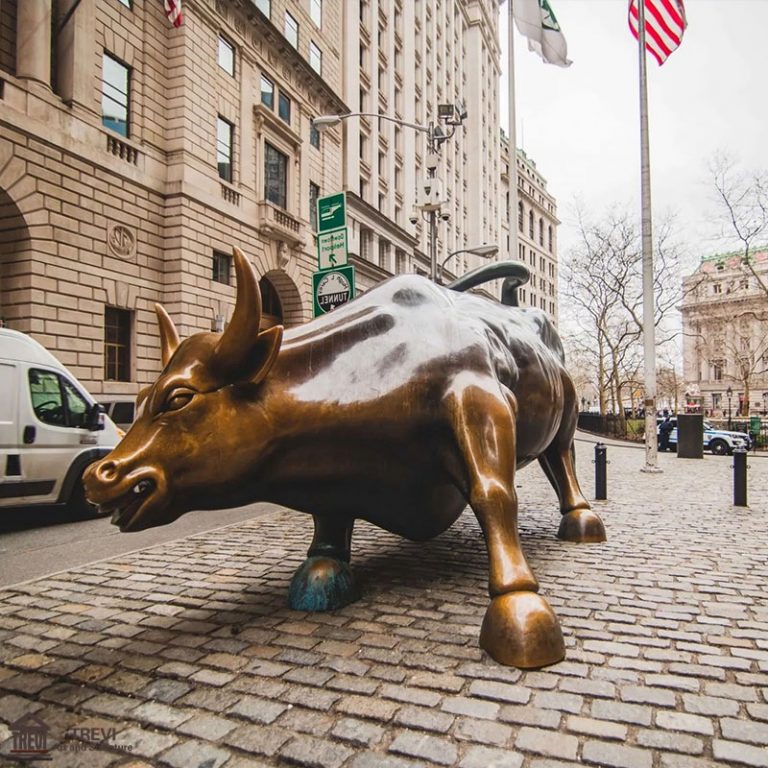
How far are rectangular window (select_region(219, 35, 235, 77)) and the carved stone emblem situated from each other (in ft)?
24.9

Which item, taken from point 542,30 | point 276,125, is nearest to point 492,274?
point 542,30

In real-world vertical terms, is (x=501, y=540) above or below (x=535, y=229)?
below

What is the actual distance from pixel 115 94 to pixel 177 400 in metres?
17.9

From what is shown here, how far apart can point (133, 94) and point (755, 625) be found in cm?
1973

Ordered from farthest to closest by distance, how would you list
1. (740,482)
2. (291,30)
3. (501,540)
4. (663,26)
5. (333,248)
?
1. (291,30)
2. (663,26)
3. (333,248)
4. (740,482)
5. (501,540)

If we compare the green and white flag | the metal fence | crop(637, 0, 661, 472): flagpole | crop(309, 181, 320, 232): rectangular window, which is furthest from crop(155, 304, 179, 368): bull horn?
the metal fence

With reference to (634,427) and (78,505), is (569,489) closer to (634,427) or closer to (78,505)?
(78,505)

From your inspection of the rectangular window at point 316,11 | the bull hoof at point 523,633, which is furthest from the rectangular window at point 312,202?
the bull hoof at point 523,633

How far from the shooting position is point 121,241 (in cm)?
1684

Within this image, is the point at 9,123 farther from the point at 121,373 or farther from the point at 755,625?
the point at 755,625

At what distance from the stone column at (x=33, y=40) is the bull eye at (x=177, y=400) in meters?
15.7

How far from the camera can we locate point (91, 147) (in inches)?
620

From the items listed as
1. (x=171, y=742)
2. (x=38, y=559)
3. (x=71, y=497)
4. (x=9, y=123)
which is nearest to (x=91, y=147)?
(x=9, y=123)

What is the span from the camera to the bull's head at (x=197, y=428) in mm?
2678
